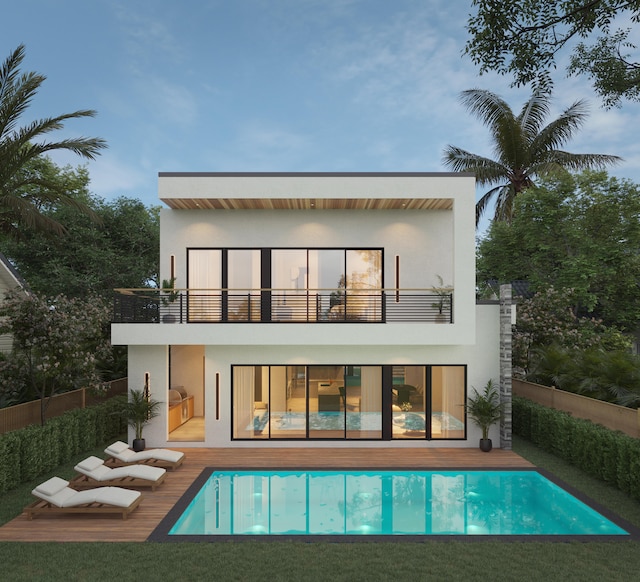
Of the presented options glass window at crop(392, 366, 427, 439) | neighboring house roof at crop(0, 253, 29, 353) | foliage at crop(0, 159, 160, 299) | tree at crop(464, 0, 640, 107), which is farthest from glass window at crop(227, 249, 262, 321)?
foliage at crop(0, 159, 160, 299)

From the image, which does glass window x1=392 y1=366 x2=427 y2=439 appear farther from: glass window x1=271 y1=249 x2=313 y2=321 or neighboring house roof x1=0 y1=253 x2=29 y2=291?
neighboring house roof x1=0 y1=253 x2=29 y2=291

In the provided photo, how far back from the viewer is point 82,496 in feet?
32.7

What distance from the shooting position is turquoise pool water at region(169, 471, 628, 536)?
368 inches

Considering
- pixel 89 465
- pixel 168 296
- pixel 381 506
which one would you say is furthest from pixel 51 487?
pixel 381 506

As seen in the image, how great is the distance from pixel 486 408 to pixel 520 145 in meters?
20.7

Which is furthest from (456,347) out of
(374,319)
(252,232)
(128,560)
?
(128,560)

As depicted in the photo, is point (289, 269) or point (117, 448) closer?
point (117, 448)

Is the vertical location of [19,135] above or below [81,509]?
above

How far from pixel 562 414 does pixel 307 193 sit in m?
9.35

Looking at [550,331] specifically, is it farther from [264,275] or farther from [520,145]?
[520,145]

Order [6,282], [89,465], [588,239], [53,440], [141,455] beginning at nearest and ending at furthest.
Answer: [89,465] → [53,440] → [141,455] → [6,282] → [588,239]

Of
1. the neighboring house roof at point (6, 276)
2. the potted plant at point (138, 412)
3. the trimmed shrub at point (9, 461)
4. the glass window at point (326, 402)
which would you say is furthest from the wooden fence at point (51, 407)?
the glass window at point (326, 402)

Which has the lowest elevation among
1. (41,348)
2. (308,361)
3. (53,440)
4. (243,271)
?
(53,440)

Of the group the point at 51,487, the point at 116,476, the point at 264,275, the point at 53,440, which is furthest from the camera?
the point at 264,275
